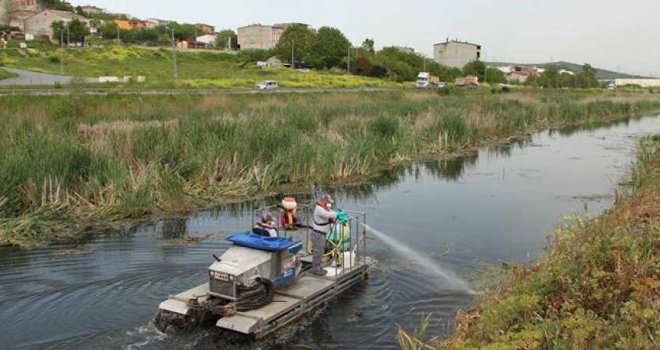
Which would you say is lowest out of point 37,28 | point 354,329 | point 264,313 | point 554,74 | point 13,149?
point 354,329

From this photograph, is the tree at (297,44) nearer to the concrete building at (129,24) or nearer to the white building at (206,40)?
the white building at (206,40)

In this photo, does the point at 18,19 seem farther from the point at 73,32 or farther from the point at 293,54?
the point at 293,54

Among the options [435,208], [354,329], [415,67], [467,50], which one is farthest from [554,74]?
[354,329]

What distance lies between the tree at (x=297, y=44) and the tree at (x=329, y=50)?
125 cm

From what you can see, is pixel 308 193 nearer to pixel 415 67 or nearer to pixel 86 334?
pixel 86 334

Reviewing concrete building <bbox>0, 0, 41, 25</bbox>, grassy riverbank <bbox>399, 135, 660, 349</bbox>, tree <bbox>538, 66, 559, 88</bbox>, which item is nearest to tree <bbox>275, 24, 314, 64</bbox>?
tree <bbox>538, 66, 559, 88</bbox>

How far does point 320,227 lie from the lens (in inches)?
406

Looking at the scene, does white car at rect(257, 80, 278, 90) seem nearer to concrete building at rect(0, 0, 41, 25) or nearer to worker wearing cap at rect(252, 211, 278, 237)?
worker wearing cap at rect(252, 211, 278, 237)

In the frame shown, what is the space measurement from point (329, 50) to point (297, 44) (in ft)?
21.5

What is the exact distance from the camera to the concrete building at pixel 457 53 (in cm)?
18312

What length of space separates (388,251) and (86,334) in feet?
23.1

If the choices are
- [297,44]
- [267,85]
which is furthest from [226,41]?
[267,85]

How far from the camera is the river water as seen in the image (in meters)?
9.30

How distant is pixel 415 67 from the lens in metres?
118
